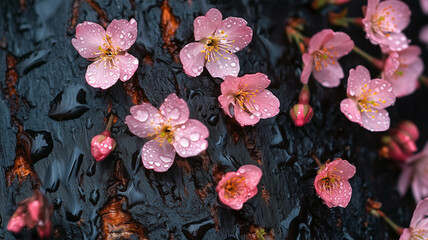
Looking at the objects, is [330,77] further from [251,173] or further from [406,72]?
[251,173]

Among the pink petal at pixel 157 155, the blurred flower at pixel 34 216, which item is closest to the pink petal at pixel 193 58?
the pink petal at pixel 157 155

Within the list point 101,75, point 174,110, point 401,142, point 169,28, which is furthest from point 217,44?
point 401,142

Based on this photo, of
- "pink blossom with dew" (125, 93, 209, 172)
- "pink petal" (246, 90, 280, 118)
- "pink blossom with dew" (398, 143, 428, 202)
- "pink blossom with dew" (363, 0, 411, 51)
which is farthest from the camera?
"pink blossom with dew" (398, 143, 428, 202)

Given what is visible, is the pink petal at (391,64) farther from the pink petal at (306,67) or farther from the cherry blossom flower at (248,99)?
the cherry blossom flower at (248,99)

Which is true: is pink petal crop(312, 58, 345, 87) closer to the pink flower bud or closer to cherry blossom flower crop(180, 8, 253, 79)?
cherry blossom flower crop(180, 8, 253, 79)

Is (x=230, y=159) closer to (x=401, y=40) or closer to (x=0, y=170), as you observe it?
(x=0, y=170)

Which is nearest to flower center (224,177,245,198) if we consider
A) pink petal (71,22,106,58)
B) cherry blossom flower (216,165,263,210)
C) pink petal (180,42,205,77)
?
cherry blossom flower (216,165,263,210)
